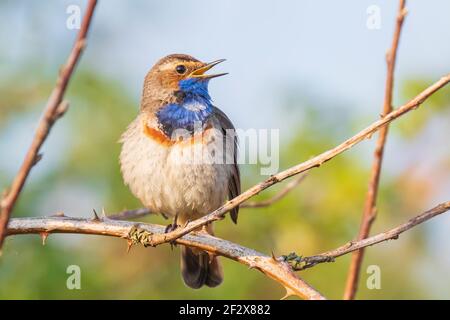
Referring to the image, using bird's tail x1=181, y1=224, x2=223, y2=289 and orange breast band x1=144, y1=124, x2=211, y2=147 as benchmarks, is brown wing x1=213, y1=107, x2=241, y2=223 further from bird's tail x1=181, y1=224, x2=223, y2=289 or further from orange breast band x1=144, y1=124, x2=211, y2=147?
bird's tail x1=181, y1=224, x2=223, y2=289

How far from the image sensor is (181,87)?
278 inches

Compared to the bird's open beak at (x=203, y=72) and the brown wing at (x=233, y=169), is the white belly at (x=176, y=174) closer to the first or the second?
the brown wing at (x=233, y=169)

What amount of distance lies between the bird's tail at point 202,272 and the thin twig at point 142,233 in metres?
1.91

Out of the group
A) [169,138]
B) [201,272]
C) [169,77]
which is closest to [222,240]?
[169,138]

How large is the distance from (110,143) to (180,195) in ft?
5.54

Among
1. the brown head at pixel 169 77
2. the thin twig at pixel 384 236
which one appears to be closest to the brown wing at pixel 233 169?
the brown head at pixel 169 77

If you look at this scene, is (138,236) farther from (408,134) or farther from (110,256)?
(408,134)

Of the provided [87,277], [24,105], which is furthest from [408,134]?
[24,105]

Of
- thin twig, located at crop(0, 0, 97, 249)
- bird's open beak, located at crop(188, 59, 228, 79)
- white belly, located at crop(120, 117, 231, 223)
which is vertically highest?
bird's open beak, located at crop(188, 59, 228, 79)

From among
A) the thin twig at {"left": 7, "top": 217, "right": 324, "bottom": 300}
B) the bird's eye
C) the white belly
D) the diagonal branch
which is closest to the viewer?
the diagonal branch

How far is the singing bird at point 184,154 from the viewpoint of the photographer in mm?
6246

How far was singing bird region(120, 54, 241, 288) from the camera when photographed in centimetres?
625

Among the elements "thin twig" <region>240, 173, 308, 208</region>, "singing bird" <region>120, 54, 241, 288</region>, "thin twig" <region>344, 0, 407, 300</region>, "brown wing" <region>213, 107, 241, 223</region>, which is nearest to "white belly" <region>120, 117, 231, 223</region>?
"singing bird" <region>120, 54, 241, 288</region>

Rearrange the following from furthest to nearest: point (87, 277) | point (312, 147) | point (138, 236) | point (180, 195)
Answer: point (312, 147) < point (87, 277) < point (180, 195) < point (138, 236)
